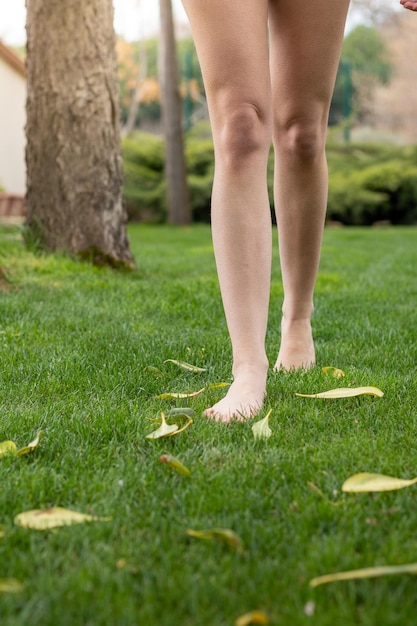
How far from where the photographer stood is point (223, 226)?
6.63 ft

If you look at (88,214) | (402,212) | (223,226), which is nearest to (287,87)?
(223,226)

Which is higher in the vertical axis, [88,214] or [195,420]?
Answer: [88,214]

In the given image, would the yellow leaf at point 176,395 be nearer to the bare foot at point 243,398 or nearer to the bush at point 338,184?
the bare foot at point 243,398

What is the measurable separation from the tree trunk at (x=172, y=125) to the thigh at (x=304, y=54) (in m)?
11.4

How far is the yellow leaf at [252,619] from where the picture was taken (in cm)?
99

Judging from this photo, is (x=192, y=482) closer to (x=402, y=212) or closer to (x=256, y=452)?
(x=256, y=452)

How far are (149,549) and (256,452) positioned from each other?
19.3 inches

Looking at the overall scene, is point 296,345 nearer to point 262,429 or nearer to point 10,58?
point 262,429

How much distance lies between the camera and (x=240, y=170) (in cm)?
199

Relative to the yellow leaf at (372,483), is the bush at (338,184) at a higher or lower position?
higher

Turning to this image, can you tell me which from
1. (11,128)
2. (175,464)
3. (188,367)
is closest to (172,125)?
(11,128)

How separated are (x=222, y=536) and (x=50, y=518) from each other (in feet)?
1.03

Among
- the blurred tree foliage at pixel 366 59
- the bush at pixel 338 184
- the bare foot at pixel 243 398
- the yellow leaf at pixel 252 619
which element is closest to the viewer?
the yellow leaf at pixel 252 619

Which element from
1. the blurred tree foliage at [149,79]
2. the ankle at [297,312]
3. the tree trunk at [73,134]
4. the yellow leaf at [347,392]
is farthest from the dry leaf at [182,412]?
the blurred tree foliage at [149,79]
